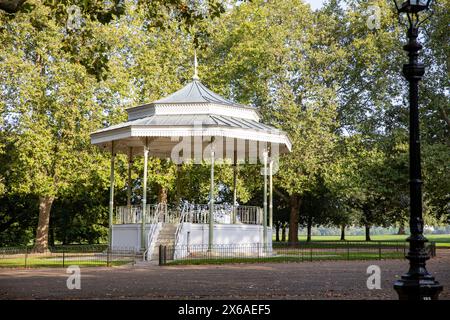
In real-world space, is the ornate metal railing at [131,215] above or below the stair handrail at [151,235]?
above

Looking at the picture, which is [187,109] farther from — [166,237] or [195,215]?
[166,237]

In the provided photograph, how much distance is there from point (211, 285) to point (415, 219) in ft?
21.8

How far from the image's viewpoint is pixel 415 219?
365 inches

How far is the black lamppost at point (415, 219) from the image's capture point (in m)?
8.99

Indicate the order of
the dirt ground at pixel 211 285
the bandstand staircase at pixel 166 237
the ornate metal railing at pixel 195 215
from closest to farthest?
the dirt ground at pixel 211 285 < the bandstand staircase at pixel 166 237 < the ornate metal railing at pixel 195 215

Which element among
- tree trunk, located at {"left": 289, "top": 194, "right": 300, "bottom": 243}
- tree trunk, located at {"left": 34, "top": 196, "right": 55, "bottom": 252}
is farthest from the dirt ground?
tree trunk, located at {"left": 289, "top": 194, "right": 300, "bottom": 243}

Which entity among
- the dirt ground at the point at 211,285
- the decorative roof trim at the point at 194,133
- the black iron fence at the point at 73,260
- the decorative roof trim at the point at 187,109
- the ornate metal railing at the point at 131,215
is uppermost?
the decorative roof trim at the point at 187,109

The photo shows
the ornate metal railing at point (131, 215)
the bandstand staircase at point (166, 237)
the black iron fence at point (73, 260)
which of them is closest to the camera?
the black iron fence at point (73, 260)

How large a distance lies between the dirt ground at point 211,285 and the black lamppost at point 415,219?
292 cm

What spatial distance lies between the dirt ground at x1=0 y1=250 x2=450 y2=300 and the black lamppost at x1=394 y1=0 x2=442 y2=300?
292 centimetres

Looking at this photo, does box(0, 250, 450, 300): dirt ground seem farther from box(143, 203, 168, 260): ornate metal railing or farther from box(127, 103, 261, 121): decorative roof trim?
box(127, 103, 261, 121): decorative roof trim

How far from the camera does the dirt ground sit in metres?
12.3

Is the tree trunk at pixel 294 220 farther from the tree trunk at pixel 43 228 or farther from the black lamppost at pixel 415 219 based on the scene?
the black lamppost at pixel 415 219

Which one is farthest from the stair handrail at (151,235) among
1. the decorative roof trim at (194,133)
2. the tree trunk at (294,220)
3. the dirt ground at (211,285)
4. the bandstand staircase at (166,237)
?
the tree trunk at (294,220)
